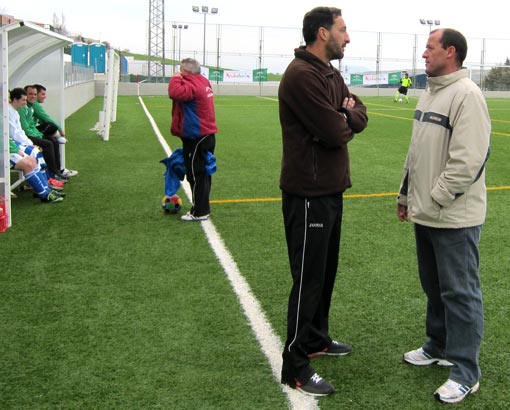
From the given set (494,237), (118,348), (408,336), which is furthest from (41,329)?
(494,237)

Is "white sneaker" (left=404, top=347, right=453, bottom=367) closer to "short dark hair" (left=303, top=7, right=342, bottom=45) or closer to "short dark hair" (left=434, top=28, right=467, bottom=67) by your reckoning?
"short dark hair" (left=434, top=28, right=467, bottom=67)

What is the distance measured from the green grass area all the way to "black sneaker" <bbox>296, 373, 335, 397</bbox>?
5cm

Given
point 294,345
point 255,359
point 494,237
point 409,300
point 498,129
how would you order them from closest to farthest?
point 294,345 < point 255,359 < point 409,300 < point 494,237 < point 498,129

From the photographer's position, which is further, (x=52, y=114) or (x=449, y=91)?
(x=52, y=114)

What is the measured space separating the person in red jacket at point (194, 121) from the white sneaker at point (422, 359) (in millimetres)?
3929

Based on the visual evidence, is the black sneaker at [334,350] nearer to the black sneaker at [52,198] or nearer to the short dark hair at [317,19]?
the short dark hair at [317,19]

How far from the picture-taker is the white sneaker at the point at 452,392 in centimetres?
329

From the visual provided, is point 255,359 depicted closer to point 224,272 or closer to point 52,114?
point 224,272

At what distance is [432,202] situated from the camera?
322cm

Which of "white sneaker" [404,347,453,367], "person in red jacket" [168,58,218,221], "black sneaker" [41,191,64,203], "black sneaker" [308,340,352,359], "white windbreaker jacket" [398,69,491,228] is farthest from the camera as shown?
"black sneaker" [41,191,64,203]

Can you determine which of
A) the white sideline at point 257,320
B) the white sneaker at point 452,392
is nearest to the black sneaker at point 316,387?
the white sideline at point 257,320

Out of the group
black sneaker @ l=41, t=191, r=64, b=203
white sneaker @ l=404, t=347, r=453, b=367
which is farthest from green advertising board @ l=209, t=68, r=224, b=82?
white sneaker @ l=404, t=347, r=453, b=367

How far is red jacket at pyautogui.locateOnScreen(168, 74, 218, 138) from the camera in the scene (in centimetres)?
689

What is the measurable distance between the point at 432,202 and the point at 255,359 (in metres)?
1.43
